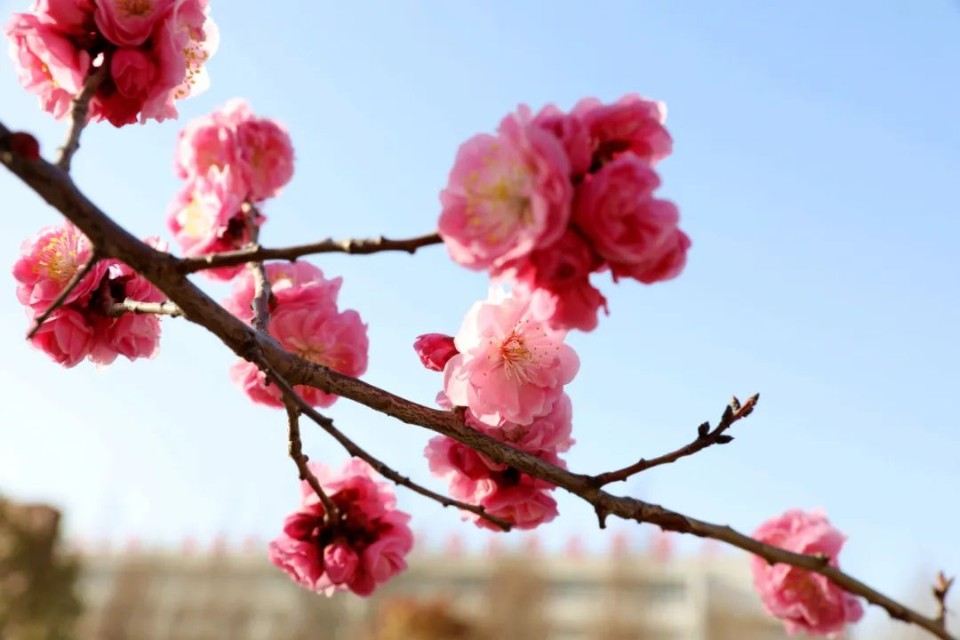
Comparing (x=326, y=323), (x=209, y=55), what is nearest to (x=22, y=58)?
(x=209, y=55)

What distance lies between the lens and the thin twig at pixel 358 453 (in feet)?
2.28

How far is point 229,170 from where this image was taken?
1.28 metres

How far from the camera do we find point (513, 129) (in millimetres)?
576

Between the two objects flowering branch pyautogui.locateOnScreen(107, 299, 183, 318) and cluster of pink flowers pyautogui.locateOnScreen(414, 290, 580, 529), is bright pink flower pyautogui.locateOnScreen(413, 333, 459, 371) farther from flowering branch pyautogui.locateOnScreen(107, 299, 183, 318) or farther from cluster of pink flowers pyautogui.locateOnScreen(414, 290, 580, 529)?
flowering branch pyautogui.locateOnScreen(107, 299, 183, 318)

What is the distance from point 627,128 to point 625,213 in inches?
2.9

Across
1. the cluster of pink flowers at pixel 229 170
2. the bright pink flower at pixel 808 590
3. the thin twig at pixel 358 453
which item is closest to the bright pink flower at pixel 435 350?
the thin twig at pixel 358 453

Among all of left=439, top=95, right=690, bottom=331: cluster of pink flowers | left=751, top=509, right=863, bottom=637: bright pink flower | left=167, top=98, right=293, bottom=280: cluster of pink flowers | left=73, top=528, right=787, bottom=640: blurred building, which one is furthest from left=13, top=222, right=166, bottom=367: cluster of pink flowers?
left=73, top=528, right=787, bottom=640: blurred building

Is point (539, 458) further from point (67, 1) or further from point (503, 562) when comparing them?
point (503, 562)

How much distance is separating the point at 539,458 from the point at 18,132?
51cm

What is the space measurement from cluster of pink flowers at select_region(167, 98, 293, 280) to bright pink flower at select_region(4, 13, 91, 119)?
1.20 feet

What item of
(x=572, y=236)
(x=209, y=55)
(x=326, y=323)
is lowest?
(x=572, y=236)

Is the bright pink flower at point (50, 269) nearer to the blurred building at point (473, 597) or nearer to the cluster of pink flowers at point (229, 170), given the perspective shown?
the cluster of pink flowers at point (229, 170)

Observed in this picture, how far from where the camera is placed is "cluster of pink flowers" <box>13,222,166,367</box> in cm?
94

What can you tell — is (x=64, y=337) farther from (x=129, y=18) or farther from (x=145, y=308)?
(x=129, y=18)
